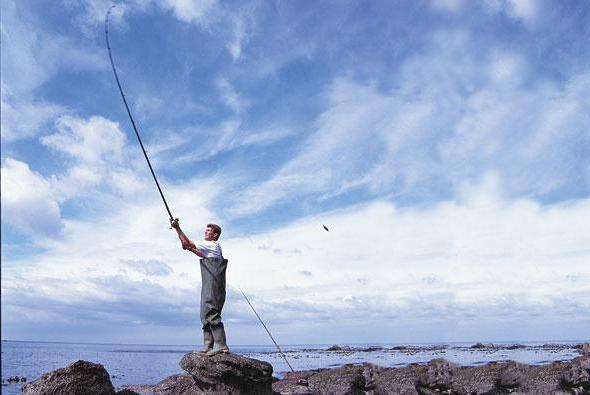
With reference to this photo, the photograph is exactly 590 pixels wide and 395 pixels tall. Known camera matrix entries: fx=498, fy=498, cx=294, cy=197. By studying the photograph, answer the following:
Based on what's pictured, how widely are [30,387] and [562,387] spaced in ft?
73.5

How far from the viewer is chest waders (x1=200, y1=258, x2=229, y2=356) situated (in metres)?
12.0

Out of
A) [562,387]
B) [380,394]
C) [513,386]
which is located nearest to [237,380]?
[380,394]

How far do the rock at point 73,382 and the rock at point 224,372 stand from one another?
6.18 metres

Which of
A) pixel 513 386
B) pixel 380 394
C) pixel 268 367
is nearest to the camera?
pixel 268 367

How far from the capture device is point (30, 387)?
16.2 meters

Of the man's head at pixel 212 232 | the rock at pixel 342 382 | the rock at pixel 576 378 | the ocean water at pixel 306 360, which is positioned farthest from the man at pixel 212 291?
the ocean water at pixel 306 360

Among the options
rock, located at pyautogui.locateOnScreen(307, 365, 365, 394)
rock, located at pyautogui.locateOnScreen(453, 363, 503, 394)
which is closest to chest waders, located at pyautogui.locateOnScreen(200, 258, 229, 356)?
rock, located at pyautogui.locateOnScreen(307, 365, 365, 394)

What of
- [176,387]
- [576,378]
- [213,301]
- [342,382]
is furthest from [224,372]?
[576,378]

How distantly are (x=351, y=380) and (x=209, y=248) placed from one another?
38.5 ft

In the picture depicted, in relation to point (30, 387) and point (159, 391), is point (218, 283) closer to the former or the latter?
point (30, 387)

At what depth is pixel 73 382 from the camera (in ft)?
54.0

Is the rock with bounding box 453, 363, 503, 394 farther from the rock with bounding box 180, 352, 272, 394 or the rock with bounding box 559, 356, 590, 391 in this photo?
the rock with bounding box 180, 352, 272, 394

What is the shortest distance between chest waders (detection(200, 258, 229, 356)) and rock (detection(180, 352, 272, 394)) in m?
0.25

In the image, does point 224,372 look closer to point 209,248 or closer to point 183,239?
point 209,248
